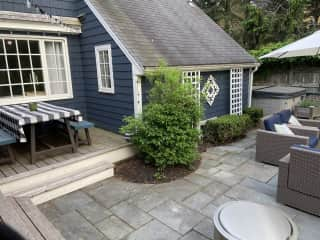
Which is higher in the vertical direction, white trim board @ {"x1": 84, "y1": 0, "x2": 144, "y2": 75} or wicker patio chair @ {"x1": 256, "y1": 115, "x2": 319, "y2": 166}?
white trim board @ {"x1": 84, "y1": 0, "x2": 144, "y2": 75}

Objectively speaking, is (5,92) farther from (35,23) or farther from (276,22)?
(276,22)

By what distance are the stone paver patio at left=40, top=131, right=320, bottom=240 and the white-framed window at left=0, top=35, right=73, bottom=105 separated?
115 inches

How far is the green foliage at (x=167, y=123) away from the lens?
4.09 meters

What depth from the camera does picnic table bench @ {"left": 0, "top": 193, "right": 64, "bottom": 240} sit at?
7.12 feet

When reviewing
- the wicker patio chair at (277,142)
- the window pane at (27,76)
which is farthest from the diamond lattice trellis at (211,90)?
the window pane at (27,76)

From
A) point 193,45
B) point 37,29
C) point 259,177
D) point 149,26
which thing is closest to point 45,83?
point 37,29

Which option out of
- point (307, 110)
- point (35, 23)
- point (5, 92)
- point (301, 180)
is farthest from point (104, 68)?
point (307, 110)

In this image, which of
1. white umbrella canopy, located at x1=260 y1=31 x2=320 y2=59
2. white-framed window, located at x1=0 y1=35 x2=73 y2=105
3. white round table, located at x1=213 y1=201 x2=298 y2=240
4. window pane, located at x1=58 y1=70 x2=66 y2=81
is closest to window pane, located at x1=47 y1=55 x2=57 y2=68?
white-framed window, located at x1=0 y1=35 x2=73 y2=105

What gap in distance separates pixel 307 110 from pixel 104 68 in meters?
6.68

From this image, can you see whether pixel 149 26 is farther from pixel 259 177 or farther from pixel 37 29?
pixel 259 177

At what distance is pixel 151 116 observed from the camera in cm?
412

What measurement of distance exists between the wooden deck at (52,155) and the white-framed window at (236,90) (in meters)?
3.94

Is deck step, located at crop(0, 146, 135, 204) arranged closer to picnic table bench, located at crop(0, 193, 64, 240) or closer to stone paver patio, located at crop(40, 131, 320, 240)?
stone paver patio, located at crop(40, 131, 320, 240)

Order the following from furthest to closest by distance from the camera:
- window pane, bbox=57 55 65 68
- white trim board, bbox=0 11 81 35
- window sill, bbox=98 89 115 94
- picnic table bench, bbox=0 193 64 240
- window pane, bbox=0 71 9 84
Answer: window pane, bbox=57 55 65 68 < window sill, bbox=98 89 115 94 < window pane, bbox=0 71 9 84 < white trim board, bbox=0 11 81 35 < picnic table bench, bbox=0 193 64 240
